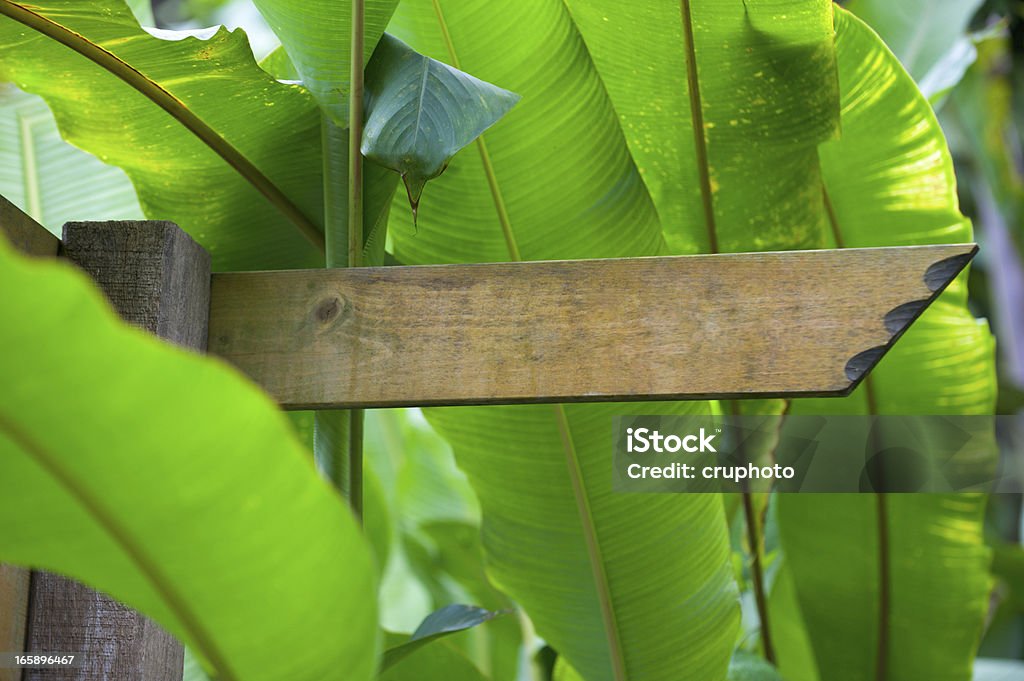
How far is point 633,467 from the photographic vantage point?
2.07 feet

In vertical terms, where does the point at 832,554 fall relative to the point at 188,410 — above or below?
below

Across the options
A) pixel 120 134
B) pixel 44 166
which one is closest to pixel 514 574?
pixel 120 134

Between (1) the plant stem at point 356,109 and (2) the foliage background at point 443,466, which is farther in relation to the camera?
(2) the foliage background at point 443,466

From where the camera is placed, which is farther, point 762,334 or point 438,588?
point 438,588

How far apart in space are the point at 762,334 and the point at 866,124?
339 mm

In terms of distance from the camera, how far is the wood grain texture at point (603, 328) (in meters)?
0.47

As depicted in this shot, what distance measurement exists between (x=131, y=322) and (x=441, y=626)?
26 centimetres

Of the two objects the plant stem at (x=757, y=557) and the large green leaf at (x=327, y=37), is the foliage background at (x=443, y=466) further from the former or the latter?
the large green leaf at (x=327, y=37)

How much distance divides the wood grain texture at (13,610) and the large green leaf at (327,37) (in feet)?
1.04

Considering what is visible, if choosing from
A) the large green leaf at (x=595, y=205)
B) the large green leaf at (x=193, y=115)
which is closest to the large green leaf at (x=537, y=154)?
the large green leaf at (x=595, y=205)

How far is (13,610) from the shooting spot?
0.49 meters

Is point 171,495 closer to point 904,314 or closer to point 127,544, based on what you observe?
point 127,544

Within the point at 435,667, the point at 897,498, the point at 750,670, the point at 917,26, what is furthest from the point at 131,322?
the point at 917,26

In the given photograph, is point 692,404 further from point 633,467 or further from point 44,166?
point 44,166
